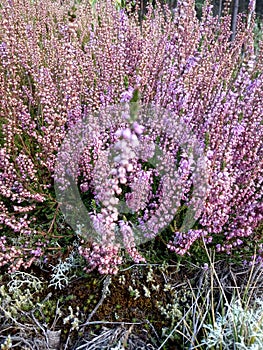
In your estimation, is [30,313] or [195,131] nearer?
[30,313]

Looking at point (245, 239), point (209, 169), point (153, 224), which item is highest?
point (209, 169)

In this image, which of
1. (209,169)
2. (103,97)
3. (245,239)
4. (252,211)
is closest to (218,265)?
(245,239)

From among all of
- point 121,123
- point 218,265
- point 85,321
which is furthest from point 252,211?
point 85,321

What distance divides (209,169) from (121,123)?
A: 0.71m

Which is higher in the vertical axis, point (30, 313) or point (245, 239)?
point (245, 239)

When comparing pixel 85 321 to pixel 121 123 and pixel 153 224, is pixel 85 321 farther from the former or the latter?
pixel 121 123

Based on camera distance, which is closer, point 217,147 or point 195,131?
point 217,147

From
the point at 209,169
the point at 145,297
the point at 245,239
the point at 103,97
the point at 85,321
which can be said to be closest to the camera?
the point at 209,169

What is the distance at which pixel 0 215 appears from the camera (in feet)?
6.79

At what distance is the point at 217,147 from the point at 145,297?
100 cm

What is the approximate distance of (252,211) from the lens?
2.04 m

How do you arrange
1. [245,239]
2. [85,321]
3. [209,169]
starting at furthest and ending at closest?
1. [245,239]
2. [85,321]
3. [209,169]

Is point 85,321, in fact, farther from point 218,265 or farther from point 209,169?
point 209,169

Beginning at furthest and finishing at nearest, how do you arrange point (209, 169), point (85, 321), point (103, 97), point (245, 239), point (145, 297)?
point (103, 97)
point (245, 239)
point (145, 297)
point (85, 321)
point (209, 169)
